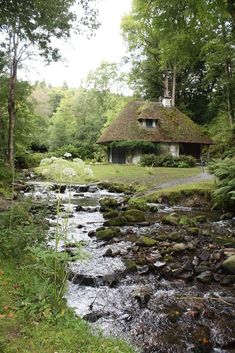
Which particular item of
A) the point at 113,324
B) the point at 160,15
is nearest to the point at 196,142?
the point at 160,15

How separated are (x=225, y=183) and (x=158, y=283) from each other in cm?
824

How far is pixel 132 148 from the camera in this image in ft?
114

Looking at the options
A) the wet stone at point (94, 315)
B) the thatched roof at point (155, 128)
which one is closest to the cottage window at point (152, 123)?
the thatched roof at point (155, 128)

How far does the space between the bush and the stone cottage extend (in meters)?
1.86

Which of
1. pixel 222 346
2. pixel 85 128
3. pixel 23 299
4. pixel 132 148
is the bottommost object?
pixel 222 346

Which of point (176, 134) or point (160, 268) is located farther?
point (176, 134)

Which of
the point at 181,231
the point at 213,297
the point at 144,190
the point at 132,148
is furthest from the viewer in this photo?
the point at 132,148

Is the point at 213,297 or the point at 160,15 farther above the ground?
the point at 160,15

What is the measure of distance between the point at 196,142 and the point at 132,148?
6.68 meters

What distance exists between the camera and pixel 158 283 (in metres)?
6.26

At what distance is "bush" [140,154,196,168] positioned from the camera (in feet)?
103

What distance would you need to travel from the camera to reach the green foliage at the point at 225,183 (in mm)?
12656

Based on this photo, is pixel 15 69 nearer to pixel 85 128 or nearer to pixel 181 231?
pixel 181 231

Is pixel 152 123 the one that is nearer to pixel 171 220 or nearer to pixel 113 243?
pixel 171 220
